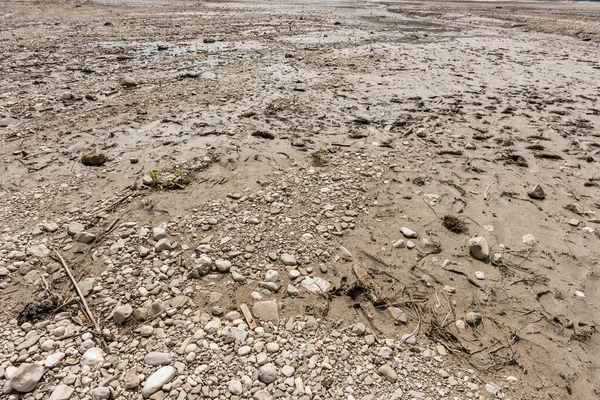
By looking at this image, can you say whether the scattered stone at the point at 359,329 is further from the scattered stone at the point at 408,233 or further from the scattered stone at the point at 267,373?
the scattered stone at the point at 408,233

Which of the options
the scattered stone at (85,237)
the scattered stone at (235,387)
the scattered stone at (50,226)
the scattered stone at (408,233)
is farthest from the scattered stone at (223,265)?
the scattered stone at (408,233)

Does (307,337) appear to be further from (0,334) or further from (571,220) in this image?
(571,220)

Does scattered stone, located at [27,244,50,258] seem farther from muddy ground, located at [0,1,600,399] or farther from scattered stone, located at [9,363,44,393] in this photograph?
scattered stone, located at [9,363,44,393]

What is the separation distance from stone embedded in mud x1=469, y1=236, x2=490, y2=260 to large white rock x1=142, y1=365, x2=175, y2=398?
12.5 ft

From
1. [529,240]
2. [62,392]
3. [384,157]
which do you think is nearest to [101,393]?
[62,392]

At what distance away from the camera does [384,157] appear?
6613mm

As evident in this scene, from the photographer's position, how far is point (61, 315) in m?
3.44

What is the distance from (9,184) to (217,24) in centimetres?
1747

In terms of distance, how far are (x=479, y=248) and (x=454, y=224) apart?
0.60 meters

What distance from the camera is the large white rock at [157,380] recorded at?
9.25 feet

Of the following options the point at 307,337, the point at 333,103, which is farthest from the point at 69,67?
the point at 307,337

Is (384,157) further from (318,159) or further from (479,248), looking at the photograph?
(479,248)

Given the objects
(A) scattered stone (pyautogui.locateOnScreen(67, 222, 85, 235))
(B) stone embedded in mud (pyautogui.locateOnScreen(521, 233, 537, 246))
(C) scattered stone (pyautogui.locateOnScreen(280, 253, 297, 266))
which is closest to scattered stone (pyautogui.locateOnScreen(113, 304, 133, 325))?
(A) scattered stone (pyautogui.locateOnScreen(67, 222, 85, 235))

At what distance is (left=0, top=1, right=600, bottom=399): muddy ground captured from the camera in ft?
12.1
